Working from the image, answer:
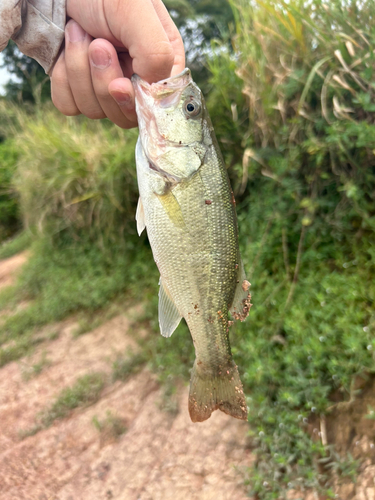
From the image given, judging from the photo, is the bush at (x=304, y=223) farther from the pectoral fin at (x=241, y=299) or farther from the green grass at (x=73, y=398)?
the green grass at (x=73, y=398)

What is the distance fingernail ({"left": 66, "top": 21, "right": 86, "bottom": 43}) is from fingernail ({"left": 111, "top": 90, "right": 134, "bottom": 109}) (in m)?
0.37

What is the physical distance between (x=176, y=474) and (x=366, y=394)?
1.51 m

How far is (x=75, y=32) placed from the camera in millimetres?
1558

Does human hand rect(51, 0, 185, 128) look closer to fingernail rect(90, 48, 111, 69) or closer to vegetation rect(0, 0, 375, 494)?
fingernail rect(90, 48, 111, 69)

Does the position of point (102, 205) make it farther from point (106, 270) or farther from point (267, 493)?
point (267, 493)

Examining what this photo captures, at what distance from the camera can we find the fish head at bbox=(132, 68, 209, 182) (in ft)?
4.83

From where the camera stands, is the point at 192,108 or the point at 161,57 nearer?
the point at 161,57

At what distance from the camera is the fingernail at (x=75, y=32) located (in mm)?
1553

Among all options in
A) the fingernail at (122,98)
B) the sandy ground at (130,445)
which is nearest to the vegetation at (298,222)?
the sandy ground at (130,445)

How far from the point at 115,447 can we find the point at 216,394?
1.95m

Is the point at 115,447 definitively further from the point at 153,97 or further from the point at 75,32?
the point at 75,32

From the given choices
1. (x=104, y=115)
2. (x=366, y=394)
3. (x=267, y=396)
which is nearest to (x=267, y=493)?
(x=267, y=396)

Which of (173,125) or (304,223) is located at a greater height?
(173,125)

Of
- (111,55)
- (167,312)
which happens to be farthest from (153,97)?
(167,312)
